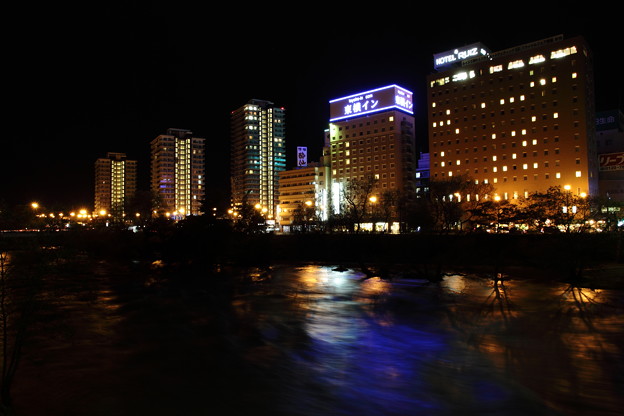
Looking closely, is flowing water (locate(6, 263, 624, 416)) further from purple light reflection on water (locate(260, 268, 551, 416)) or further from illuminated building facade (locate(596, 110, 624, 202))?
illuminated building facade (locate(596, 110, 624, 202))

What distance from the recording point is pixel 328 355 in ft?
57.8

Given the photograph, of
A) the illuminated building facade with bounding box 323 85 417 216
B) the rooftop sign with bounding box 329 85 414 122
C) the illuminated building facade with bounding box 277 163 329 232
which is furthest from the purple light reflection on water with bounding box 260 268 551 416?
the illuminated building facade with bounding box 277 163 329 232

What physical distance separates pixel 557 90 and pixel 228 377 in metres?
125

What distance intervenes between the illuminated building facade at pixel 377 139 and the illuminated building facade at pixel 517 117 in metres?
12.6

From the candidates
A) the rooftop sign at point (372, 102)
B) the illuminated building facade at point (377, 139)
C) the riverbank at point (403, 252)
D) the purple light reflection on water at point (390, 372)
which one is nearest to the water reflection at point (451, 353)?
the purple light reflection on water at point (390, 372)

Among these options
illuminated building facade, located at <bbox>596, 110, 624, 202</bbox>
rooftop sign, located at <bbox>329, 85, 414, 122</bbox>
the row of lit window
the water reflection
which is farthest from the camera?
rooftop sign, located at <bbox>329, 85, 414, 122</bbox>

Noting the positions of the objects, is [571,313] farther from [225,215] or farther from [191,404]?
[225,215]

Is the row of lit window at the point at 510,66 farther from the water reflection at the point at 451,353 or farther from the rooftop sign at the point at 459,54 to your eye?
the water reflection at the point at 451,353

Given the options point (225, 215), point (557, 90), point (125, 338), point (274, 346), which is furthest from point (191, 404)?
point (557, 90)

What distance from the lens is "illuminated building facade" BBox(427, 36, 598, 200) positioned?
112312mm

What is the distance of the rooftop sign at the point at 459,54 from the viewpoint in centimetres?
13288

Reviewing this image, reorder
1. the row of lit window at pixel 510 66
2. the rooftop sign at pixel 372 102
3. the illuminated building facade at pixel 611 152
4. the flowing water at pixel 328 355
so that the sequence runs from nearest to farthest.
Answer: the flowing water at pixel 328 355
the illuminated building facade at pixel 611 152
the row of lit window at pixel 510 66
the rooftop sign at pixel 372 102

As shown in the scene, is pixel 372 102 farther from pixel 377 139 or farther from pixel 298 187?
pixel 298 187

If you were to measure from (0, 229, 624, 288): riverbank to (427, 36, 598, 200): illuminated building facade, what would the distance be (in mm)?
61794
